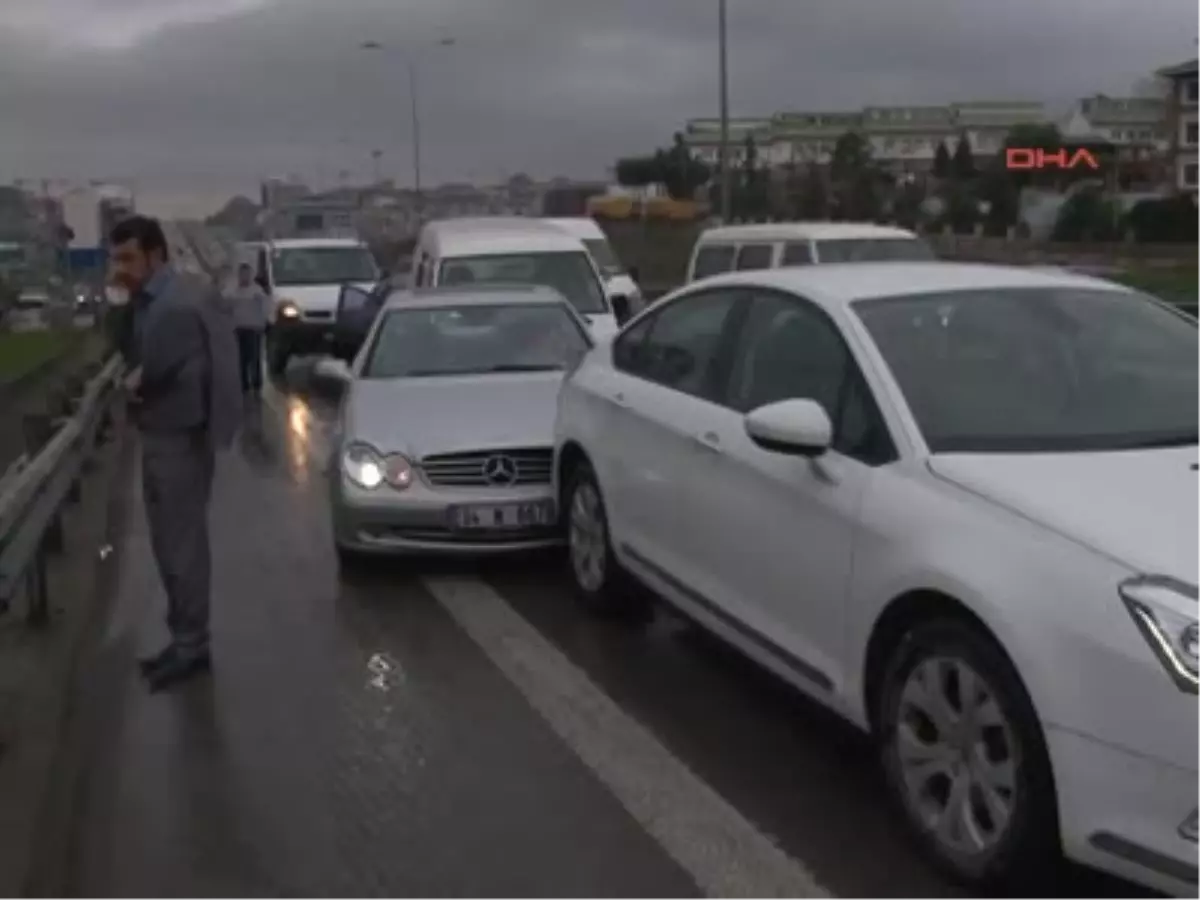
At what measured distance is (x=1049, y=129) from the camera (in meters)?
108

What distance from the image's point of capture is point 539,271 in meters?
17.6

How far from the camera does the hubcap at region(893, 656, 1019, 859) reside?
479cm

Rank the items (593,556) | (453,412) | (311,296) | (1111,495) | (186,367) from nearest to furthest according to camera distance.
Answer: (1111,495) < (186,367) < (593,556) < (453,412) < (311,296)

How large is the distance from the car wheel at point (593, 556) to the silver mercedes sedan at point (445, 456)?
1.98ft

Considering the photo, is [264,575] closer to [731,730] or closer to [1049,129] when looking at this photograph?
[731,730]

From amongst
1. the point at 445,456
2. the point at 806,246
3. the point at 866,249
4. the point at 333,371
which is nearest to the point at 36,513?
the point at 445,456

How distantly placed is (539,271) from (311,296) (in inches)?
377

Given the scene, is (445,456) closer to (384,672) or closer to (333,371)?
(384,672)

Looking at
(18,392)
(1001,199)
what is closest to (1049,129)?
(1001,199)

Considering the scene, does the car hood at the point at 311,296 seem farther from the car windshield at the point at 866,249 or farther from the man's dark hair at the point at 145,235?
the man's dark hair at the point at 145,235

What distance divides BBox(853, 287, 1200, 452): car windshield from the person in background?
15.9 m

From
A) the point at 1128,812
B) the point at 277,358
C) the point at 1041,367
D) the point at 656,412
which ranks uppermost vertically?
the point at 1041,367

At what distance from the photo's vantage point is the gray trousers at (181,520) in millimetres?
7414

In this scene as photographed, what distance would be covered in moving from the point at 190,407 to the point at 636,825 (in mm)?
2827
